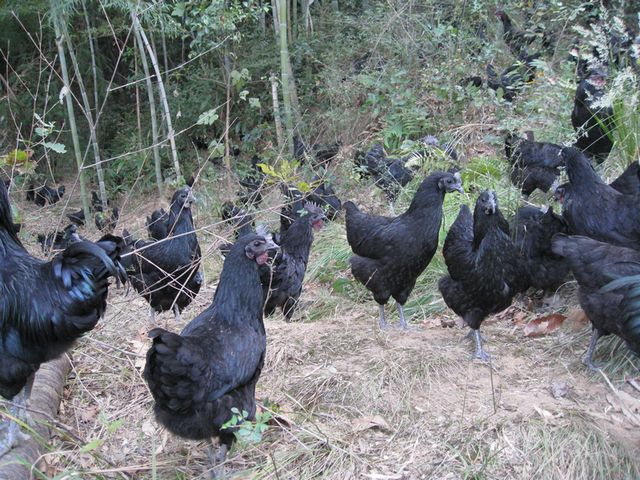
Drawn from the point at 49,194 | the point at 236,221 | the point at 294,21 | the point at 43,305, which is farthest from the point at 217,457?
the point at 294,21

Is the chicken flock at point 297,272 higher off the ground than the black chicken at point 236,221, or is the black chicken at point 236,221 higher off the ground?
the chicken flock at point 297,272

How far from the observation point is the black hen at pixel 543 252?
16.8 ft

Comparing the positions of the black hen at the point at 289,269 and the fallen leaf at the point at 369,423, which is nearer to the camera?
the fallen leaf at the point at 369,423

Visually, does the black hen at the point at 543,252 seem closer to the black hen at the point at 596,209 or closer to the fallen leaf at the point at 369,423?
the black hen at the point at 596,209

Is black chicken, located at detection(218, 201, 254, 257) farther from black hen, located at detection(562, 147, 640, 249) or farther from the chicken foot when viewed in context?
black hen, located at detection(562, 147, 640, 249)

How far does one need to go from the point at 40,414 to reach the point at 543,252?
13.1 feet

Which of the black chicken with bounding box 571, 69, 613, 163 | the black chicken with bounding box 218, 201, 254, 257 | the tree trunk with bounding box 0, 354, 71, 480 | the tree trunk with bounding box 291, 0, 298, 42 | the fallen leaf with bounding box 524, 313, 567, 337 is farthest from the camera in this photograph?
the tree trunk with bounding box 291, 0, 298, 42

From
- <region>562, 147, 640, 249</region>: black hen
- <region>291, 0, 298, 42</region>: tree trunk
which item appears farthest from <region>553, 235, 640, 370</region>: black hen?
<region>291, 0, 298, 42</region>: tree trunk

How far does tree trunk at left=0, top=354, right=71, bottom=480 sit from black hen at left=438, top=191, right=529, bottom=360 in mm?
2955

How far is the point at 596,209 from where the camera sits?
16.0 ft

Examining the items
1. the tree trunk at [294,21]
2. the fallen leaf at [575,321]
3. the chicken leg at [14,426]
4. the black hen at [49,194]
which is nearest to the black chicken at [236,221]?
the chicken leg at [14,426]

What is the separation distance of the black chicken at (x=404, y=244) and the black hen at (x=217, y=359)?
66.1 inches

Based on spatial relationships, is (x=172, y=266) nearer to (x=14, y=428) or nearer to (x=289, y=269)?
(x=289, y=269)

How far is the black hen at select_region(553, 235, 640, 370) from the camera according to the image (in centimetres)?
383
